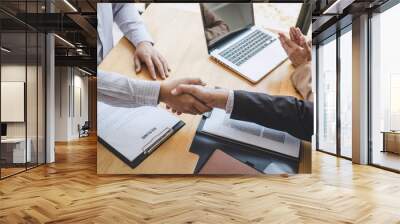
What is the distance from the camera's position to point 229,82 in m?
6.40

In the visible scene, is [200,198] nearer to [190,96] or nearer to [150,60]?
[190,96]

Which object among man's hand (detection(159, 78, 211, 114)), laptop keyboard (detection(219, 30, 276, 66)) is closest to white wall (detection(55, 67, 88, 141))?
man's hand (detection(159, 78, 211, 114))

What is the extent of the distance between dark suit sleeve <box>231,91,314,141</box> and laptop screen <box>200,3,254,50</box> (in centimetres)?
100

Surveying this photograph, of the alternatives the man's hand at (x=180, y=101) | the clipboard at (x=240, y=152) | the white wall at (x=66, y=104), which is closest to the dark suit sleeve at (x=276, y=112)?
the clipboard at (x=240, y=152)

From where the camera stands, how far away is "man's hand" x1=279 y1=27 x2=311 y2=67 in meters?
6.48

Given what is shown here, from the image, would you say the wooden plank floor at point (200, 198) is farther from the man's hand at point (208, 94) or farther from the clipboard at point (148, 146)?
the man's hand at point (208, 94)

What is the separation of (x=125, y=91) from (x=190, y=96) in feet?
3.48

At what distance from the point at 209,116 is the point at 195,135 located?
0.38 m

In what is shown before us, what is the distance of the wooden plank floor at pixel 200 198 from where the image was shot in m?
3.93

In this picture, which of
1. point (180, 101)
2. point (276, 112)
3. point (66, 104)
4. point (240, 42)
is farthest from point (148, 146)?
point (66, 104)

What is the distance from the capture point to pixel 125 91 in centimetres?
635

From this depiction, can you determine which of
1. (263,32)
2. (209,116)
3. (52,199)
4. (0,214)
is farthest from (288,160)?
(0,214)

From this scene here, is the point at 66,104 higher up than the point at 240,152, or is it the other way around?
the point at 66,104

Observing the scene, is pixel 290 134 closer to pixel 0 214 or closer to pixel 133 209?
pixel 133 209
